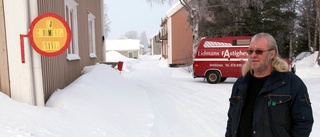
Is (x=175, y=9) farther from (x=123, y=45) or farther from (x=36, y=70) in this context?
(x=123, y=45)

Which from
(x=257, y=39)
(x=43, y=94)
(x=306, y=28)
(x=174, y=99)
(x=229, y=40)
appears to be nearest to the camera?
(x=257, y=39)

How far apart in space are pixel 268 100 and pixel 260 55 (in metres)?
0.38

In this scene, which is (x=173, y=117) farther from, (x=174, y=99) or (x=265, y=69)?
(x=265, y=69)

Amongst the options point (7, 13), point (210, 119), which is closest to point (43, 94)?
point (7, 13)

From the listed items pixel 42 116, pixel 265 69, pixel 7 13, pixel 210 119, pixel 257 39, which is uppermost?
pixel 7 13

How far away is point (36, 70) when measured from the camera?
489 cm

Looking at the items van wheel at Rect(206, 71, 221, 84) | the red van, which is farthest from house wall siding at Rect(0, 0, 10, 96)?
van wheel at Rect(206, 71, 221, 84)

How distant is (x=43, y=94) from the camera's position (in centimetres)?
502

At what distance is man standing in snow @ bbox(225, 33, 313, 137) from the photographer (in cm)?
221

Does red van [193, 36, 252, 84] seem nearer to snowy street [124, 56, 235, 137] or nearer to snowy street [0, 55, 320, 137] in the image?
snowy street [124, 56, 235, 137]

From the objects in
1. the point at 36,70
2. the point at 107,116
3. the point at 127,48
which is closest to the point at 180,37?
the point at 107,116

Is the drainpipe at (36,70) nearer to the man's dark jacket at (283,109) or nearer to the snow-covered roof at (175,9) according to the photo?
the man's dark jacket at (283,109)

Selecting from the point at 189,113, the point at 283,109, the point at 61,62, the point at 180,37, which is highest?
the point at 180,37

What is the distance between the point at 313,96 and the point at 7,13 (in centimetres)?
920
